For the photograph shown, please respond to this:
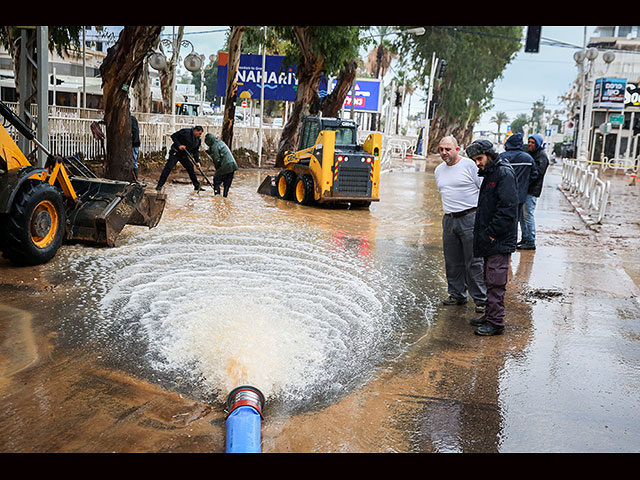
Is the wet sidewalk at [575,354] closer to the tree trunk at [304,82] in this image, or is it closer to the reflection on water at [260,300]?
the reflection on water at [260,300]

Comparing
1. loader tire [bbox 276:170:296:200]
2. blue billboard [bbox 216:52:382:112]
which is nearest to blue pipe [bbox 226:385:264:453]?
loader tire [bbox 276:170:296:200]

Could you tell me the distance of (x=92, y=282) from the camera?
743cm

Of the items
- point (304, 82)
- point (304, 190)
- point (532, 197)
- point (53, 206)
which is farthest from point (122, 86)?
point (304, 82)

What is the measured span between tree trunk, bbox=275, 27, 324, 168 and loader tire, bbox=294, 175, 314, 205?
28.9ft

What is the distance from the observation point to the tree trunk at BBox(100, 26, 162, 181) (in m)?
15.0

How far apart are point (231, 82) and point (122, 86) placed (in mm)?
9085

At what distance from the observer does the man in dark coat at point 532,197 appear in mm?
10508

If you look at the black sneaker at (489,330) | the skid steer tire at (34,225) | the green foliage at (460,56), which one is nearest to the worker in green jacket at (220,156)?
the skid steer tire at (34,225)

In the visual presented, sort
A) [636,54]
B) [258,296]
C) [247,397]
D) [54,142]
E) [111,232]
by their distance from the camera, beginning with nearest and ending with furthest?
[247,397] → [258,296] → [111,232] → [54,142] → [636,54]

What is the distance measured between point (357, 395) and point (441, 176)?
3211 millimetres
